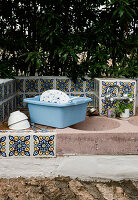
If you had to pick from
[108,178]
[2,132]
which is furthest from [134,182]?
[2,132]

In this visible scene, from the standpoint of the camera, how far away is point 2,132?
2451mm

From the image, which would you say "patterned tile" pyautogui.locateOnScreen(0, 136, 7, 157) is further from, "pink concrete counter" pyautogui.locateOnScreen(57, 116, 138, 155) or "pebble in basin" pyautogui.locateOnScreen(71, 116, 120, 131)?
"pebble in basin" pyautogui.locateOnScreen(71, 116, 120, 131)

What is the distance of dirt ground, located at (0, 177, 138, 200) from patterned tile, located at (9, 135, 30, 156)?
9.0 inches

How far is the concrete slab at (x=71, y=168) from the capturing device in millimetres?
2332

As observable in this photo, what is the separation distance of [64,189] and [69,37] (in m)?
2.07

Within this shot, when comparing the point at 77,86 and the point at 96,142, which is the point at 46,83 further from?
the point at 96,142

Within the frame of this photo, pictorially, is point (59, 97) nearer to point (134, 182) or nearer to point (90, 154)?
point (90, 154)

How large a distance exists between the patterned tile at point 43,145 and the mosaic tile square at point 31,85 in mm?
1326

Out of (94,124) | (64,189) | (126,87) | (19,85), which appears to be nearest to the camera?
(64,189)

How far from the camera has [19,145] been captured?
2432mm

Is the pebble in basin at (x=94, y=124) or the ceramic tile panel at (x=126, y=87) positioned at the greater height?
the ceramic tile panel at (x=126, y=87)

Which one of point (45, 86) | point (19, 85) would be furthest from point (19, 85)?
point (45, 86)

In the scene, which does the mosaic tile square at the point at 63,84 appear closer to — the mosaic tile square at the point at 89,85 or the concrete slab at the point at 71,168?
the mosaic tile square at the point at 89,85

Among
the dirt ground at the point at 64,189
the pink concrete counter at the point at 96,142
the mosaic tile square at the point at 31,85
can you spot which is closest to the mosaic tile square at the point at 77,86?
the mosaic tile square at the point at 31,85
